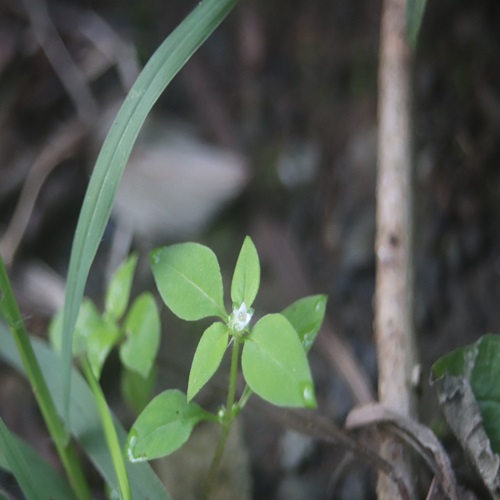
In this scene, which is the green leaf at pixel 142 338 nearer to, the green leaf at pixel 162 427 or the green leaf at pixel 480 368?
the green leaf at pixel 162 427

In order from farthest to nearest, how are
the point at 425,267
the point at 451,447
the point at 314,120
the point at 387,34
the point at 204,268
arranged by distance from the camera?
the point at 314,120 < the point at 425,267 < the point at 387,34 < the point at 451,447 < the point at 204,268

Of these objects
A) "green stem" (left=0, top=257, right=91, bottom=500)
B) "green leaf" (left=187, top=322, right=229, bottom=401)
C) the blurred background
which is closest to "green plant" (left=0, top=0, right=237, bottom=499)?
"green stem" (left=0, top=257, right=91, bottom=500)

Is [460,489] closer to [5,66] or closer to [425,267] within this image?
[425,267]

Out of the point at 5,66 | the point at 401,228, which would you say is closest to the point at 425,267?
the point at 401,228

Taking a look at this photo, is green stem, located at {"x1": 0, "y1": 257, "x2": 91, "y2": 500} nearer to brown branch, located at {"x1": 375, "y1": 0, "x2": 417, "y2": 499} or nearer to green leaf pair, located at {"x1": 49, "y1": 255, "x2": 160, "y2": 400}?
green leaf pair, located at {"x1": 49, "y1": 255, "x2": 160, "y2": 400}

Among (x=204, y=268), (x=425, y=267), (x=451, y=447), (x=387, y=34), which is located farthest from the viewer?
(x=425, y=267)
